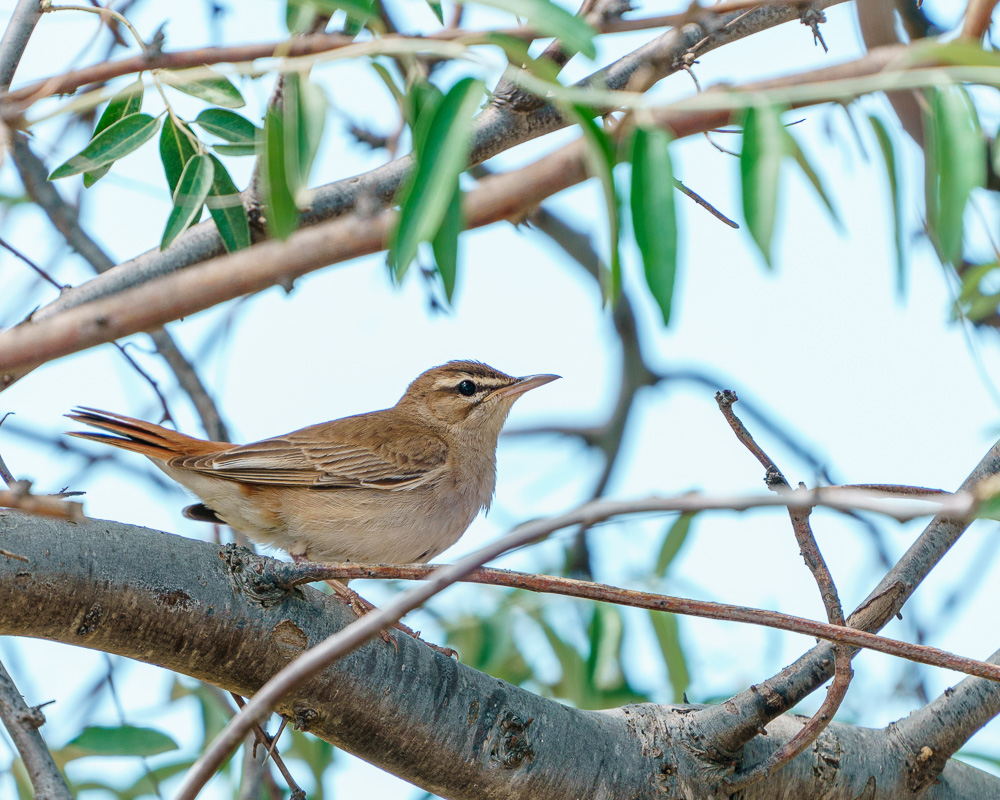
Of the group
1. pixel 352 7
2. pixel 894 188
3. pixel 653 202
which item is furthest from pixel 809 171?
pixel 352 7

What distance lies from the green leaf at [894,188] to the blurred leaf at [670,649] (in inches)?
118

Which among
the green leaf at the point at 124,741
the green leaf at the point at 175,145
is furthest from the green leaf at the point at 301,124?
the green leaf at the point at 124,741

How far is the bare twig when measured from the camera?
6.49 ft

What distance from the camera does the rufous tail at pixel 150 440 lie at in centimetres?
462

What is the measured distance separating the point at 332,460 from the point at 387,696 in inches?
100

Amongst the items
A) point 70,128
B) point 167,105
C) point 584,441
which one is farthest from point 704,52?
point 584,441

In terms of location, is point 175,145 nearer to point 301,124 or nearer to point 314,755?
point 301,124

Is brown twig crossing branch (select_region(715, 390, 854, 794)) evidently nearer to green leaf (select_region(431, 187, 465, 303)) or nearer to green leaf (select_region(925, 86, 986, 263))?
green leaf (select_region(925, 86, 986, 263))

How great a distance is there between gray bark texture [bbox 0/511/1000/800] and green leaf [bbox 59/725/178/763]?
1182 mm

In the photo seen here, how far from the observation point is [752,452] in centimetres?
268

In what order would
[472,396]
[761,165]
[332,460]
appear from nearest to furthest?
[761,165]
[332,460]
[472,396]

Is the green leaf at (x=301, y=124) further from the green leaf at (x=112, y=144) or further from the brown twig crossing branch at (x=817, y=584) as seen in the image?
the brown twig crossing branch at (x=817, y=584)

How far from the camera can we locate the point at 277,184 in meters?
1.85

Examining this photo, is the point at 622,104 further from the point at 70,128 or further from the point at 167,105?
the point at 70,128
